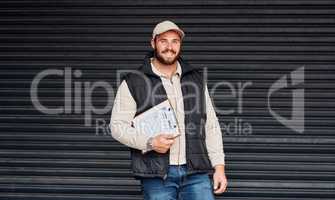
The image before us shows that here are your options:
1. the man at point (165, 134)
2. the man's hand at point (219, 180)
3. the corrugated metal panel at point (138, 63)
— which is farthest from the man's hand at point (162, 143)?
the corrugated metal panel at point (138, 63)

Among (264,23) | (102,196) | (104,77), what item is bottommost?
(102,196)

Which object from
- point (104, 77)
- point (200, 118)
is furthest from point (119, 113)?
point (104, 77)

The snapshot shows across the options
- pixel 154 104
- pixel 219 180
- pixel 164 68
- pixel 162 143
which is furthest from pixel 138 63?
pixel 162 143

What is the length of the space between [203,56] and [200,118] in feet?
6.20

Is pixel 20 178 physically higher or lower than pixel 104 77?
lower

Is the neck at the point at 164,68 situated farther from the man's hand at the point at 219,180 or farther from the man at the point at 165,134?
the man's hand at the point at 219,180

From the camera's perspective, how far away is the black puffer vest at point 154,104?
3787mm

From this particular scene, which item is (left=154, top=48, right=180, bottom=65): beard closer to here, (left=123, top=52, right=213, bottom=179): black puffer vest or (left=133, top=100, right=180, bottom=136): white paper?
(left=123, top=52, right=213, bottom=179): black puffer vest

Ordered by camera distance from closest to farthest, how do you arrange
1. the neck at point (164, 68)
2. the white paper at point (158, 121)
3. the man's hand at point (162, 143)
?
the man's hand at point (162, 143), the white paper at point (158, 121), the neck at point (164, 68)

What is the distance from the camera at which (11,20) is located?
5.84 metres

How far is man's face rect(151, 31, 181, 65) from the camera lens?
152 inches

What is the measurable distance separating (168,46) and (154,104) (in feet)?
1.21

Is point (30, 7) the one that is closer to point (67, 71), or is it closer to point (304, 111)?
point (67, 71)

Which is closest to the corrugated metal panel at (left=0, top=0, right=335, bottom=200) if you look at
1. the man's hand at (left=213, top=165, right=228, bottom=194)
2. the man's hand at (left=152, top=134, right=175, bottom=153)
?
the man's hand at (left=213, top=165, right=228, bottom=194)
